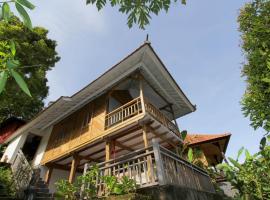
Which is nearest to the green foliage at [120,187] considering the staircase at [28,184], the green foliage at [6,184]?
the staircase at [28,184]

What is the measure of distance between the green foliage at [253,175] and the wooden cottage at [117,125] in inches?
48.2

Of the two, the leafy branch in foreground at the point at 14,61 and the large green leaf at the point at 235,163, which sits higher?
the large green leaf at the point at 235,163

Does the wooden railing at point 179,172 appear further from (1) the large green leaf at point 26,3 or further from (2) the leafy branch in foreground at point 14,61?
(1) the large green leaf at point 26,3

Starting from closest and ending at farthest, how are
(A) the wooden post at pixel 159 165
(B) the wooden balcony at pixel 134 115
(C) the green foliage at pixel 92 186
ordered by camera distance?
(A) the wooden post at pixel 159 165
(C) the green foliage at pixel 92 186
(B) the wooden balcony at pixel 134 115

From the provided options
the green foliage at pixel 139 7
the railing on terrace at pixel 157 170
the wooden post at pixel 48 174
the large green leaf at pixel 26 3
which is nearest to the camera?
the large green leaf at pixel 26 3

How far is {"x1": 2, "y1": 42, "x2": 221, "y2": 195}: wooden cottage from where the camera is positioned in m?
7.99

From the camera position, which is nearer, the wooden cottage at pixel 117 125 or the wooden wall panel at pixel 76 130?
the wooden cottage at pixel 117 125

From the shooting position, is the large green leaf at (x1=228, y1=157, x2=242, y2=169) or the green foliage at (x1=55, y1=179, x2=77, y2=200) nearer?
the green foliage at (x1=55, y1=179, x2=77, y2=200)

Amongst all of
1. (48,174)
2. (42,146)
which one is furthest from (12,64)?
(42,146)

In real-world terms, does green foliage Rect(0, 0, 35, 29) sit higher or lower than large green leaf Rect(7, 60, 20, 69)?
higher

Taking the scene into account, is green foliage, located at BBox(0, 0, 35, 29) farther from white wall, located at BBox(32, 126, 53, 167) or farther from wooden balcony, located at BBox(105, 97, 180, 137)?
white wall, located at BBox(32, 126, 53, 167)

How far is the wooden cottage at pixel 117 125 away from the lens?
7.99m

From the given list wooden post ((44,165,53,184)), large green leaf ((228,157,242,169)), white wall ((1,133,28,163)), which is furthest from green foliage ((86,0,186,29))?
white wall ((1,133,28,163))

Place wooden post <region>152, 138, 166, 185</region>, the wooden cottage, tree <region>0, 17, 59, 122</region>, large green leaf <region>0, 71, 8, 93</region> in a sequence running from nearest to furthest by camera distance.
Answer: large green leaf <region>0, 71, 8, 93</region>
wooden post <region>152, 138, 166, 185</region>
the wooden cottage
tree <region>0, 17, 59, 122</region>
